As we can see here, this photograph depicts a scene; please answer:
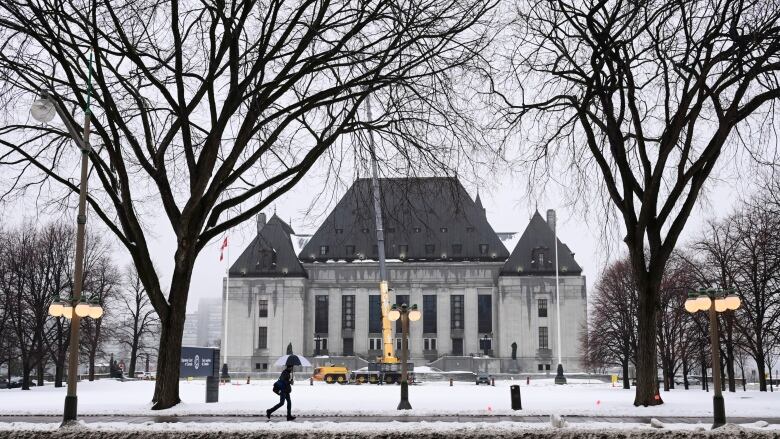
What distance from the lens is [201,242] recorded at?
951 inches

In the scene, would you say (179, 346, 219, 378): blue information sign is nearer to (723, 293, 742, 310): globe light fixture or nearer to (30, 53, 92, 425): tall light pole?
(30, 53, 92, 425): tall light pole

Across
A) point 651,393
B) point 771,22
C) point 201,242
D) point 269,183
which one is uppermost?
point 771,22

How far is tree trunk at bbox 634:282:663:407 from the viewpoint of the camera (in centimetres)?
2417

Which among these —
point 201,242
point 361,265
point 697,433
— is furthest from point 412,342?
point 697,433

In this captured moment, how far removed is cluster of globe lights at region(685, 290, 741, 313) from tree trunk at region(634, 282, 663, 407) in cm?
401

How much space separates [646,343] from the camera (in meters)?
24.2

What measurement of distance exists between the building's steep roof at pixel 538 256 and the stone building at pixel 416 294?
0.12 m

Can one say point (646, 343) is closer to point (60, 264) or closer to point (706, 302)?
point (706, 302)

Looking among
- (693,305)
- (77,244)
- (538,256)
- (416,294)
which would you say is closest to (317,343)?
(416,294)

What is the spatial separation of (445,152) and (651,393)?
10.2m

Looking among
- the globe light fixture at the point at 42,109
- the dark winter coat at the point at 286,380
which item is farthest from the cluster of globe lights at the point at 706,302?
the globe light fixture at the point at 42,109

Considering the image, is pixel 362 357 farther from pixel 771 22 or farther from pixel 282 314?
pixel 771 22

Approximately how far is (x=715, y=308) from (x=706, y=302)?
1.56 ft

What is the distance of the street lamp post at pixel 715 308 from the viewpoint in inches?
743
